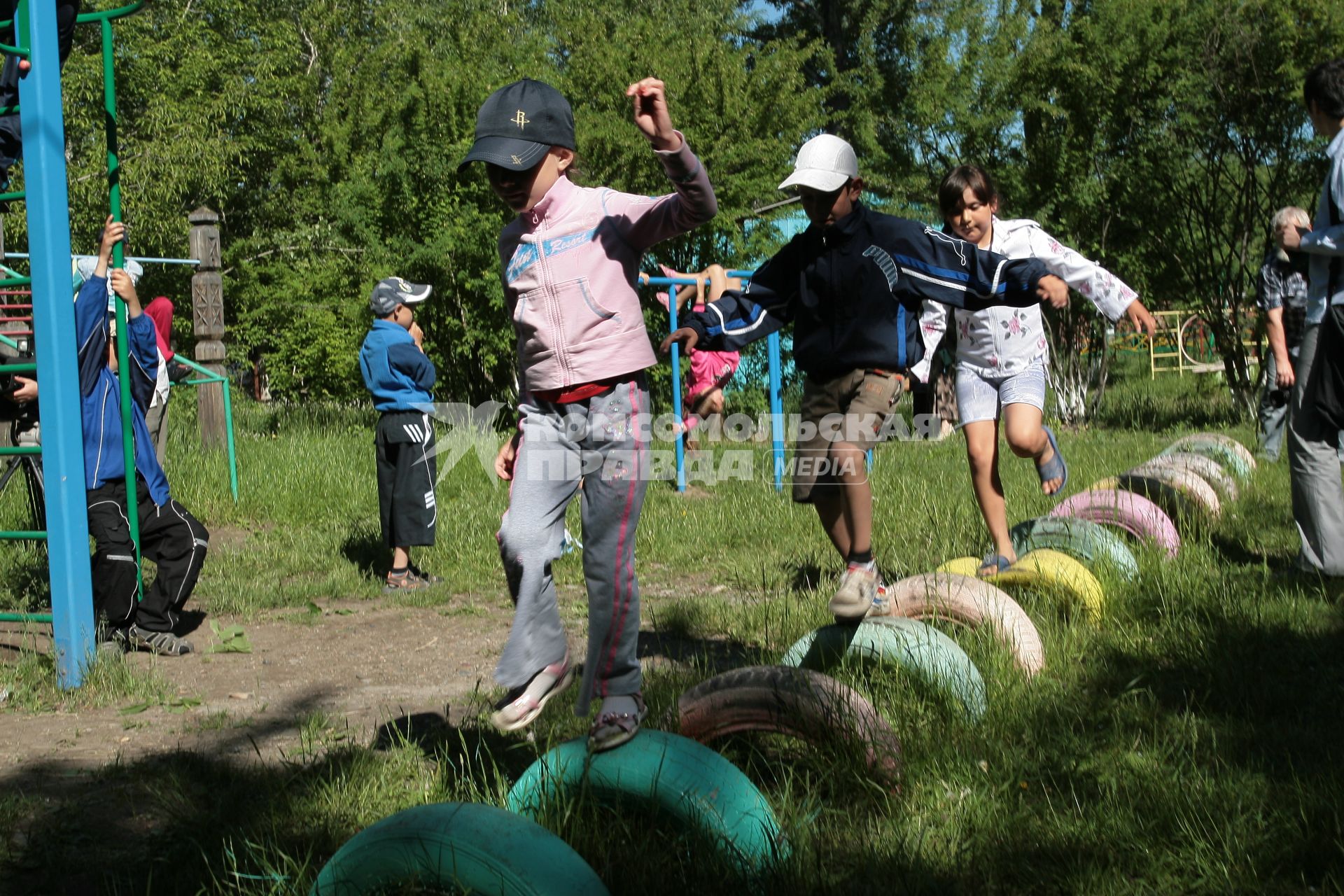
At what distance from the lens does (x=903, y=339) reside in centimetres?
473

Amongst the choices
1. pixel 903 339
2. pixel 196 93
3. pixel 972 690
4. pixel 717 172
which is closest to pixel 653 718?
pixel 972 690

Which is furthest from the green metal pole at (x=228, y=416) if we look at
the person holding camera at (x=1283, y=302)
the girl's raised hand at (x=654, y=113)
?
the person holding camera at (x=1283, y=302)

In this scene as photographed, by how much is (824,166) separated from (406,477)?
146 inches

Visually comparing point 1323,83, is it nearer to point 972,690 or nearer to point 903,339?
point 903,339

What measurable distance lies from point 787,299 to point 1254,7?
38.4 ft

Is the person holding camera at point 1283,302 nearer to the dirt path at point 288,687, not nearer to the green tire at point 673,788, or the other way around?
the dirt path at point 288,687

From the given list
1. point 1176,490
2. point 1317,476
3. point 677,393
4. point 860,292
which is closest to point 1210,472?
point 1176,490

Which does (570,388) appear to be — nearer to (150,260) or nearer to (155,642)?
(155,642)

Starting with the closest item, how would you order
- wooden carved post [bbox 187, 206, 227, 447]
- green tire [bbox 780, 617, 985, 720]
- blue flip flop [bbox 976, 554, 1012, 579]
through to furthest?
green tire [bbox 780, 617, 985, 720], blue flip flop [bbox 976, 554, 1012, 579], wooden carved post [bbox 187, 206, 227, 447]

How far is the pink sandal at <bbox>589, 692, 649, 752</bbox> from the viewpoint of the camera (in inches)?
121

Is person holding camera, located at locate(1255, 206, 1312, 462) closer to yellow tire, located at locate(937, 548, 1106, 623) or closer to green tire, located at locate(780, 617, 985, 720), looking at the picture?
yellow tire, located at locate(937, 548, 1106, 623)

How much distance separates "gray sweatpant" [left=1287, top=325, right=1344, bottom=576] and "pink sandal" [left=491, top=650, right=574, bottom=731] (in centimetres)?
370

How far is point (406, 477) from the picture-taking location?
7367 mm

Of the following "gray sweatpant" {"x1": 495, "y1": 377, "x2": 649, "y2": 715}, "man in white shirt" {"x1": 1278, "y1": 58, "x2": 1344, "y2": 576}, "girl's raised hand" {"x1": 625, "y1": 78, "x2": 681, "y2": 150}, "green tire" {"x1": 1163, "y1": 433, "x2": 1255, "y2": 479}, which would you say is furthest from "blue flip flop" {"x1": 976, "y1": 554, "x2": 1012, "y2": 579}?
"green tire" {"x1": 1163, "y1": 433, "x2": 1255, "y2": 479}
